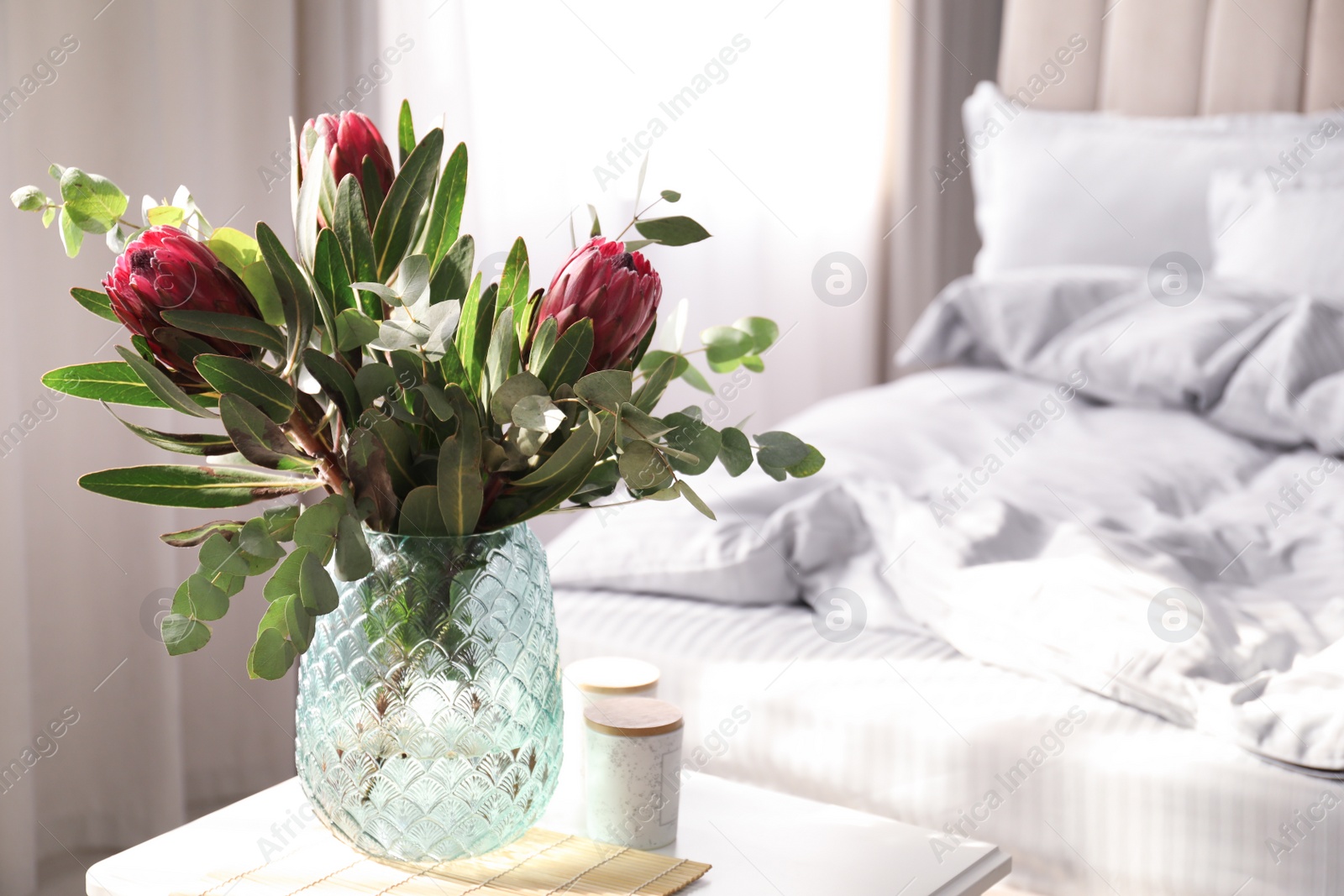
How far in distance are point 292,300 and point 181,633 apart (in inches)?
7.0

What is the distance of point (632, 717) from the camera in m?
0.77

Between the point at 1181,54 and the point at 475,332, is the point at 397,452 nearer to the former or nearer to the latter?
the point at 475,332

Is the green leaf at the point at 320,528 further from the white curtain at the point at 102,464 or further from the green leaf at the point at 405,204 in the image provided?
the white curtain at the point at 102,464

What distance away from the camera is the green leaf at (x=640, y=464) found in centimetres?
60

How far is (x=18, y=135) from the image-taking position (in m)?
1.50

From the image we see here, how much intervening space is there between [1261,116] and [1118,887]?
1.85 meters

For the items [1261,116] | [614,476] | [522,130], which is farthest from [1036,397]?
[614,476]

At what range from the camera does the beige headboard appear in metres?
2.37

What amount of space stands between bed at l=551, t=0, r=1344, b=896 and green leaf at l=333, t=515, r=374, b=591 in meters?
0.45

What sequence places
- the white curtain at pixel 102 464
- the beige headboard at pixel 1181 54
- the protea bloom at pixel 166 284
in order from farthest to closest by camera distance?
the beige headboard at pixel 1181 54 → the white curtain at pixel 102 464 → the protea bloom at pixel 166 284

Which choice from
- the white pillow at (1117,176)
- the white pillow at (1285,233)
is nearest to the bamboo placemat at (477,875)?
the white pillow at (1285,233)

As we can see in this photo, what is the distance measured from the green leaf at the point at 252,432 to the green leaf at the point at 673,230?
9.4 inches

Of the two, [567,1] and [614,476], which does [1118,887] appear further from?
[567,1]

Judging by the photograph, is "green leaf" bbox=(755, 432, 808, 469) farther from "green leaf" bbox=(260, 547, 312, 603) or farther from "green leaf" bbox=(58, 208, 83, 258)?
"green leaf" bbox=(58, 208, 83, 258)
